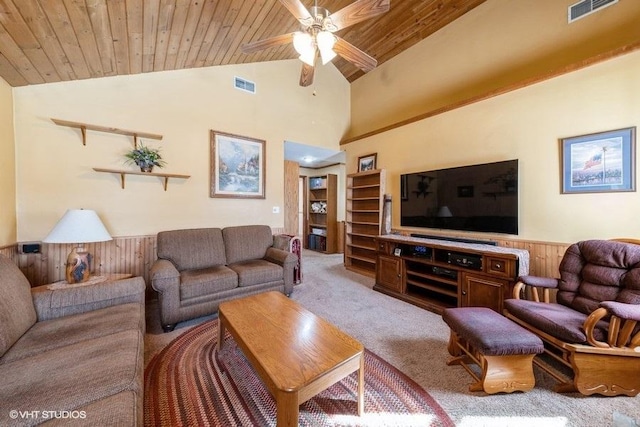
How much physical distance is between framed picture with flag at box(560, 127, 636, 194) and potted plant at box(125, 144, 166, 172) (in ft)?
14.5

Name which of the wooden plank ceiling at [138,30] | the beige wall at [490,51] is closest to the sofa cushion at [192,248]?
the wooden plank ceiling at [138,30]

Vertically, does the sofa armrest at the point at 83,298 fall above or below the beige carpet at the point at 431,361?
above

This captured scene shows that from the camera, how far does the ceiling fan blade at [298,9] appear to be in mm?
1728

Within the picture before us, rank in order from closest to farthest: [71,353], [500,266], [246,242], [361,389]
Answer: [71,353] < [361,389] < [500,266] < [246,242]

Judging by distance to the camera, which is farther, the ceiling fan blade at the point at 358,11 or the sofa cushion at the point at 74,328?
the ceiling fan blade at the point at 358,11

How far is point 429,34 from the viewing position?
3.74 metres

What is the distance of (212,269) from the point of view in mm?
2801

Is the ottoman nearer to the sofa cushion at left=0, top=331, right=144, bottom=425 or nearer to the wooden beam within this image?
the sofa cushion at left=0, top=331, right=144, bottom=425

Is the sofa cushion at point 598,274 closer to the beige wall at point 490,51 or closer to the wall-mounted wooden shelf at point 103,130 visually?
the beige wall at point 490,51

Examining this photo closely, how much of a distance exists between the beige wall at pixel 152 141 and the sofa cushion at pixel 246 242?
1.47ft

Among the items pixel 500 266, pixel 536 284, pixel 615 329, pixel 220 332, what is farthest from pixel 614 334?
pixel 220 332

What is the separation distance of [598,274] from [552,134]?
4.60ft

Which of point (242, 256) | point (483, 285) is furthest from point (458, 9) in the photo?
point (242, 256)

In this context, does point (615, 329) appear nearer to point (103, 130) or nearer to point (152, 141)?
point (152, 141)
